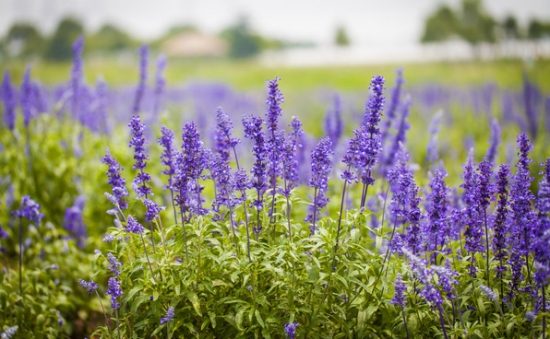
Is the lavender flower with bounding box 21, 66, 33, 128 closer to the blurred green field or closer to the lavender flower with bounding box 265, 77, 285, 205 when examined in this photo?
the lavender flower with bounding box 265, 77, 285, 205

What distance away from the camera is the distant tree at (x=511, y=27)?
19266 millimetres

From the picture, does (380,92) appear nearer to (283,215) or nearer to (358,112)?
(283,215)

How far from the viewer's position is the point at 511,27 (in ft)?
63.8

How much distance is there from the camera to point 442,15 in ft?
111

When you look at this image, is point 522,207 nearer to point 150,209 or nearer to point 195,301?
point 195,301

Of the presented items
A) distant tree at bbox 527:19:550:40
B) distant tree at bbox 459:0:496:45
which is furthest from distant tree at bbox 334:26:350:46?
distant tree at bbox 527:19:550:40

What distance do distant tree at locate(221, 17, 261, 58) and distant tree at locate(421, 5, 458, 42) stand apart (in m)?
22.4

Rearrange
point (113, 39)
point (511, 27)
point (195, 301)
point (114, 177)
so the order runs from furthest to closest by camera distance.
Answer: point (113, 39), point (511, 27), point (114, 177), point (195, 301)

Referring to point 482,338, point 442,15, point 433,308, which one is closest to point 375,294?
point 433,308

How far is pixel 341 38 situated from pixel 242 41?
10.9 metres

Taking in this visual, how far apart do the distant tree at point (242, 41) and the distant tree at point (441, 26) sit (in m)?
22.4

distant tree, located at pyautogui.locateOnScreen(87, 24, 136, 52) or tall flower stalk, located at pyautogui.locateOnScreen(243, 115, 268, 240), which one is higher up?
distant tree, located at pyautogui.locateOnScreen(87, 24, 136, 52)

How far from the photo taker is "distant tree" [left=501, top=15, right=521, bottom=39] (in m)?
19.3

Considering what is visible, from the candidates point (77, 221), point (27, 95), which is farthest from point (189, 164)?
point (27, 95)
